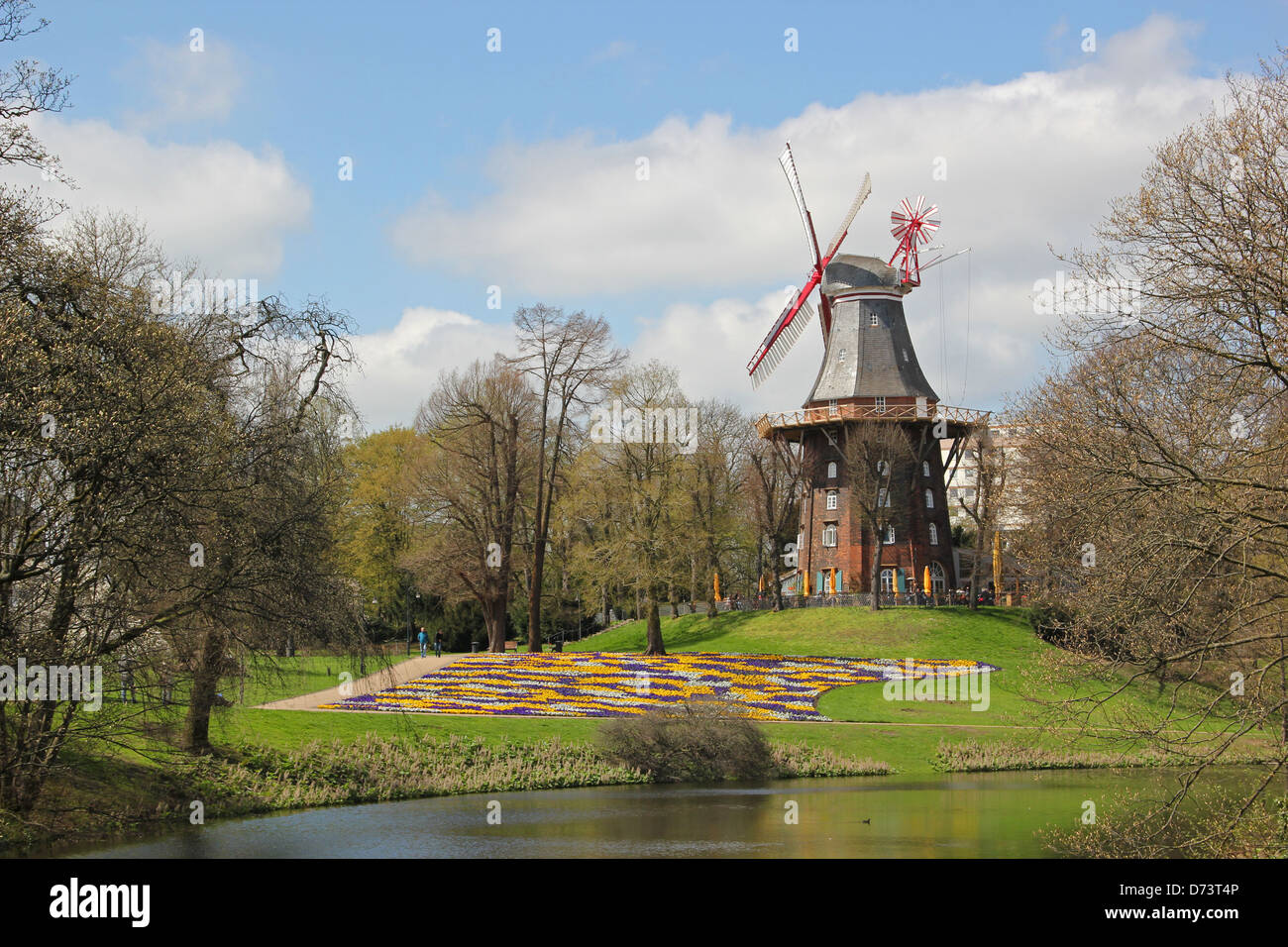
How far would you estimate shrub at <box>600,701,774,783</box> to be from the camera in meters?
27.7

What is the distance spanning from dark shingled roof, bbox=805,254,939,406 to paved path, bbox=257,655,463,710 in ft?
79.2

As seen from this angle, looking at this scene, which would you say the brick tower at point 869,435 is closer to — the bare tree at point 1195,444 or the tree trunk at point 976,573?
the tree trunk at point 976,573

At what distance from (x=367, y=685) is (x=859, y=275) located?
34.6 metres

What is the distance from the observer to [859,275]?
61625 mm

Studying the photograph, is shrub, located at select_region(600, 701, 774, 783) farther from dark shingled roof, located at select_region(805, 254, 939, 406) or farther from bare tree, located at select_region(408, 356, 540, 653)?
dark shingled roof, located at select_region(805, 254, 939, 406)

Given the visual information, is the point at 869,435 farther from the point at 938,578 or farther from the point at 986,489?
the point at 938,578

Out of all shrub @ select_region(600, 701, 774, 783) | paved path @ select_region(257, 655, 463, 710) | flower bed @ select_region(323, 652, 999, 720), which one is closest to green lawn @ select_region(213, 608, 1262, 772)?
shrub @ select_region(600, 701, 774, 783)

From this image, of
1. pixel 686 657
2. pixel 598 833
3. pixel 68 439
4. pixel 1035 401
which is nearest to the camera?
pixel 68 439

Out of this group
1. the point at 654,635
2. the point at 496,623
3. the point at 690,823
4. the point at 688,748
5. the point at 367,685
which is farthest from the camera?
the point at 496,623

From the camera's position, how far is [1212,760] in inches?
540

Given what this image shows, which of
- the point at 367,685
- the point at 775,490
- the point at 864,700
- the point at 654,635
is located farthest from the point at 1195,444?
the point at 775,490
